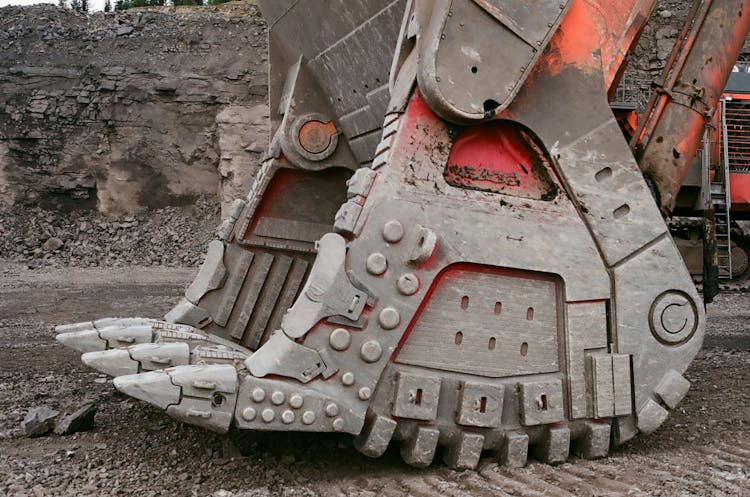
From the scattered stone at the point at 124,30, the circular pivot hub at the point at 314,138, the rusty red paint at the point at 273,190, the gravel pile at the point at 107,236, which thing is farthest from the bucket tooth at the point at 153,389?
the scattered stone at the point at 124,30

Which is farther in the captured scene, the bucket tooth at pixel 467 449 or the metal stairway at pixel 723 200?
the metal stairway at pixel 723 200

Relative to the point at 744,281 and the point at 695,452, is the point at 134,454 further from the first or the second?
the point at 744,281

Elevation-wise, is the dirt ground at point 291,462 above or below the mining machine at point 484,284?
below

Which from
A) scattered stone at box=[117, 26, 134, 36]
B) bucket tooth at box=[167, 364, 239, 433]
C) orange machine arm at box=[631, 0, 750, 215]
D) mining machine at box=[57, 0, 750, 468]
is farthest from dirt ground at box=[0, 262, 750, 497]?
scattered stone at box=[117, 26, 134, 36]

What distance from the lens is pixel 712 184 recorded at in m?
11.5

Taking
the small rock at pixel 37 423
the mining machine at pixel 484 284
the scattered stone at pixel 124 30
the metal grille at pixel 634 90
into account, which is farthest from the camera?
the scattered stone at pixel 124 30

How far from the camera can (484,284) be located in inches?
133

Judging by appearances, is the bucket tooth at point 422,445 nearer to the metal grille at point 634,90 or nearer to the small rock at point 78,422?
the small rock at point 78,422

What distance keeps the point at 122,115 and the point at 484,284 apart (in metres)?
15.4

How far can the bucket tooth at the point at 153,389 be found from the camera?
2.99 m

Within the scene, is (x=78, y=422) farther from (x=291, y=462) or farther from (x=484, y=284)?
(x=484, y=284)

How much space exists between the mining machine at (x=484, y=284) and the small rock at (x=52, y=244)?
12.7m

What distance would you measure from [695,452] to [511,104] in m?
1.70

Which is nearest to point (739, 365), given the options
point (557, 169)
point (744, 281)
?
point (557, 169)
